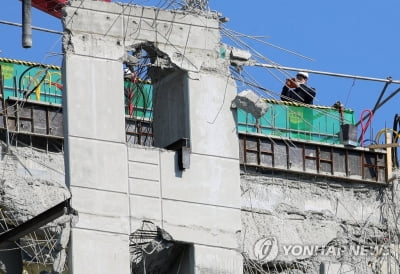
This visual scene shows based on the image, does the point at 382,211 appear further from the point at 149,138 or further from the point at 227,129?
the point at 227,129

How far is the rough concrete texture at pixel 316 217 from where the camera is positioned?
4284 cm

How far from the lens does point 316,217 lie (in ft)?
144

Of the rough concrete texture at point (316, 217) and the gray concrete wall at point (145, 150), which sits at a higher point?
the gray concrete wall at point (145, 150)

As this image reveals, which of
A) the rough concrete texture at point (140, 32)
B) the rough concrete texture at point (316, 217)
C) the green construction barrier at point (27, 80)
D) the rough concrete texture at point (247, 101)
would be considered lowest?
the rough concrete texture at point (316, 217)

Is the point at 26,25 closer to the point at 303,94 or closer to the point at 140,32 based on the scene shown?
the point at 140,32

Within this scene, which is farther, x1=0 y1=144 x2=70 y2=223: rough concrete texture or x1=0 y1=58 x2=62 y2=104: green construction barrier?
x1=0 y1=58 x2=62 y2=104: green construction barrier

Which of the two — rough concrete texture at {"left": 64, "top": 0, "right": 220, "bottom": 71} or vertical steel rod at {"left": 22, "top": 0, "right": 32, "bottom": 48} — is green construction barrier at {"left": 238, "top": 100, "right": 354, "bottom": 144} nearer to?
rough concrete texture at {"left": 64, "top": 0, "right": 220, "bottom": 71}

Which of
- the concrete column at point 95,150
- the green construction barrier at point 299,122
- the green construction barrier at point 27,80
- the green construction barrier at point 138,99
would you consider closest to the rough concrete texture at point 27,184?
the green construction barrier at point 27,80

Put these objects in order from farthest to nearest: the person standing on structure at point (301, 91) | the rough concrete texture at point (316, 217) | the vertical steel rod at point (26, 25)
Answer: the rough concrete texture at point (316, 217)
the person standing on structure at point (301, 91)
the vertical steel rod at point (26, 25)

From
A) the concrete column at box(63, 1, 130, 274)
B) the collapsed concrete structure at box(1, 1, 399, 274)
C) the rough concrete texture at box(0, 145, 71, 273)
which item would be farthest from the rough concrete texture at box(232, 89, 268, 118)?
the rough concrete texture at box(0, 145, 71, 273)

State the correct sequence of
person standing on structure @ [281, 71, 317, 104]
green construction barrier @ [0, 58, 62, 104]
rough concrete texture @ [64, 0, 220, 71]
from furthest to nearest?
person standing on structure @ [281, 71, 317, 104] → green construction barrier @ [0, 58, 62, 104] → rough concrete texture @ [64, 0, 220, 71]

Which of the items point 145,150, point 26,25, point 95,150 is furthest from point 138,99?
point 26,25

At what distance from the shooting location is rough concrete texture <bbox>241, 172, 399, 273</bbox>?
42.8 meters

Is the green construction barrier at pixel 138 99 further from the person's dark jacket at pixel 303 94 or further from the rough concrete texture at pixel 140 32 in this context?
the person's dark jacket at pixel 303 94
